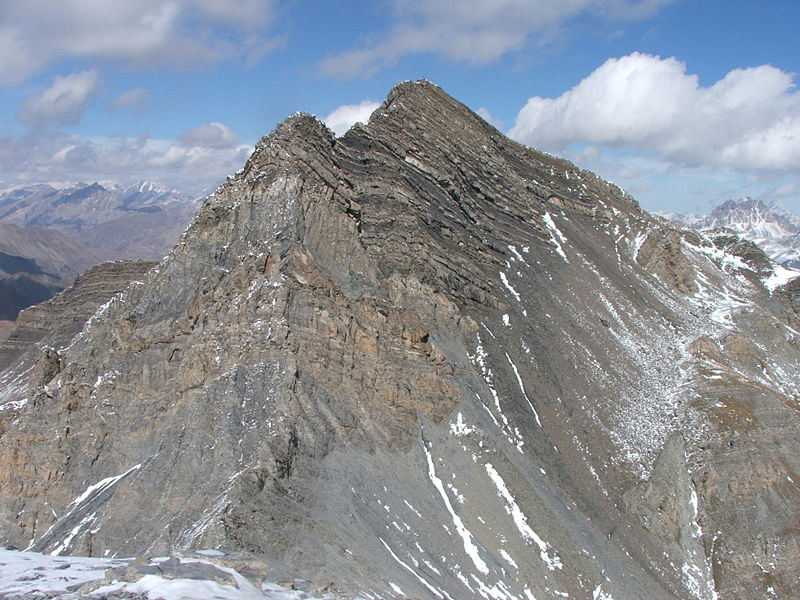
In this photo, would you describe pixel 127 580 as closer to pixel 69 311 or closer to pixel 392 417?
pixel 392 417

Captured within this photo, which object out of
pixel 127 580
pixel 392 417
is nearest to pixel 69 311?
pixel 392 417

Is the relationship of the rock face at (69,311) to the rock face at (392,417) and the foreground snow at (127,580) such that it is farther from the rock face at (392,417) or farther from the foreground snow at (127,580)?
the foreground snow at (127,580)

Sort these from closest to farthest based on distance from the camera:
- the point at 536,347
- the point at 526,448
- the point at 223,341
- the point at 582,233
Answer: the point at 223,341
the point at 526,448
the point at 536,347
the point at 582,233

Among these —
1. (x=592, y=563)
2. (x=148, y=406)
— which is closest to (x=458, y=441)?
(x=592, y=563)

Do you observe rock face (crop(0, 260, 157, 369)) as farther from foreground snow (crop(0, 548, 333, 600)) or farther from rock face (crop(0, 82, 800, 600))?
foreground snow (crop(0, 548, 333, 600))

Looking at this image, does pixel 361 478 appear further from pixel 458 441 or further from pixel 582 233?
pixel 582 233

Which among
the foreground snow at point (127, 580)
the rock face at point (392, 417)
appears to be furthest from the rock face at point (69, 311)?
the foreground snow at point (127, 580)

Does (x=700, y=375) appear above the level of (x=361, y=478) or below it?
above
